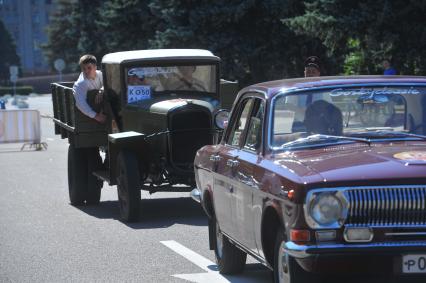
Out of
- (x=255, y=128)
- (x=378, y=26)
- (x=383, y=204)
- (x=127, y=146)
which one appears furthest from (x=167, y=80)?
(x=378, y=26)

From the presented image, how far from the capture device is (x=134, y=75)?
14.3 meters

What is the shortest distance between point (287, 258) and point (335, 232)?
0.42 meters

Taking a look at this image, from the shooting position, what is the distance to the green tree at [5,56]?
13125cm

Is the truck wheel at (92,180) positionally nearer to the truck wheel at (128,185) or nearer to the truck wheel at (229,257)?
the truck wheel at (128,185)

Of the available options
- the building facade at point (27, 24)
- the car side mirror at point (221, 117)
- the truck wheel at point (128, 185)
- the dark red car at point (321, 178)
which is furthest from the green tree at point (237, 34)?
the building facade at point (27, 24)

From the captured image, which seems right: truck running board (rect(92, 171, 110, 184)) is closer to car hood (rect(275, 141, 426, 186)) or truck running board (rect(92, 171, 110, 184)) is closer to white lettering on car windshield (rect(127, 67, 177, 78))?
white lettering on car windshield (rect(127, 67, 177, 78))

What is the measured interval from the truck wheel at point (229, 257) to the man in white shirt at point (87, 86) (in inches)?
226

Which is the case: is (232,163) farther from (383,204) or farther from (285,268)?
(383,204)

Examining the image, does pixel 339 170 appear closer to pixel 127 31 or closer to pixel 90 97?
pixel 90 97

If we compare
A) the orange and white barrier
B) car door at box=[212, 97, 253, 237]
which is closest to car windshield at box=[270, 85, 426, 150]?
car door at box=[212, 97, 253, 237]

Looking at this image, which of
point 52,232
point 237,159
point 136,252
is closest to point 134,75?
point 52,232

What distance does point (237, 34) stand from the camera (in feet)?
139

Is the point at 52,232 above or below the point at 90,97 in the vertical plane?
below

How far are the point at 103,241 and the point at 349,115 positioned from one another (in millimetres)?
4472
